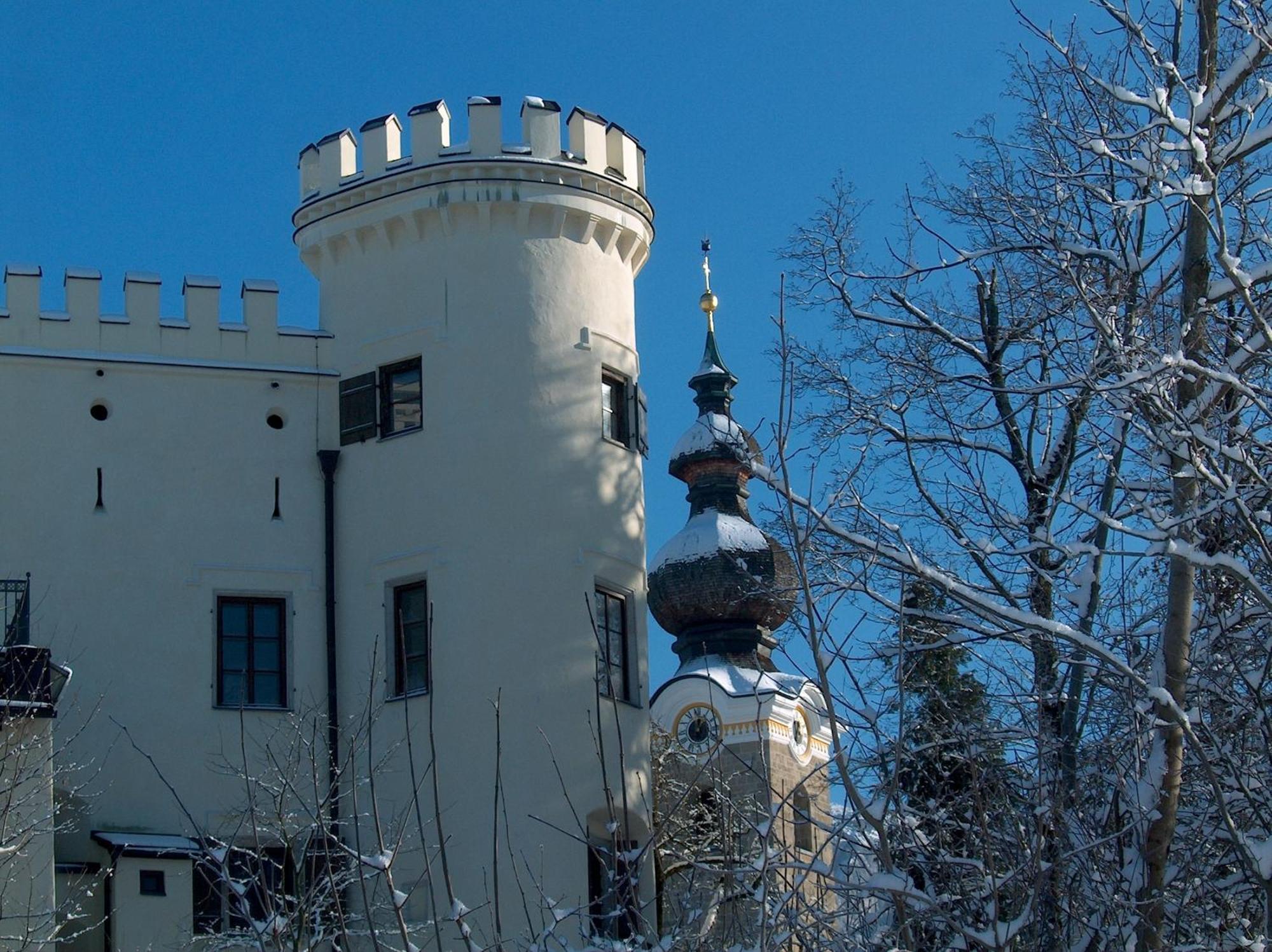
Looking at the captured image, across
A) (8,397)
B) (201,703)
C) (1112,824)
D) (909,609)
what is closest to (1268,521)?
(1112,824)

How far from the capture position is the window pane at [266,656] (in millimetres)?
21234

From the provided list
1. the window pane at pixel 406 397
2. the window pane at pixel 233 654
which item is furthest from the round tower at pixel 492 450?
the window pane at pixel 233 654

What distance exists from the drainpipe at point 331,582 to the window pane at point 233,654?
0.78m

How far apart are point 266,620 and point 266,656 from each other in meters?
0.35

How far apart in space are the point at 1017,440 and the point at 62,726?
9.09m

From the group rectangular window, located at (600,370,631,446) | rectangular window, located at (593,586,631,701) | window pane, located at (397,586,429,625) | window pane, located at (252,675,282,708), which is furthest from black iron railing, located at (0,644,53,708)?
rectangular window, located at (600,370,631,446)

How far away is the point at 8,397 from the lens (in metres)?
21.1

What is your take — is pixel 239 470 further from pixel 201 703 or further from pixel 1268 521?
pixel 1268 521

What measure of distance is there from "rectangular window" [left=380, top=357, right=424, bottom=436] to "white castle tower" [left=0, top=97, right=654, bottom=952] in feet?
0.09

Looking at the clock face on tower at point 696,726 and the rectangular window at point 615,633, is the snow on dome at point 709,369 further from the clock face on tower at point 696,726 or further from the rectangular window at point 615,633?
the rectangular window at point 615,633

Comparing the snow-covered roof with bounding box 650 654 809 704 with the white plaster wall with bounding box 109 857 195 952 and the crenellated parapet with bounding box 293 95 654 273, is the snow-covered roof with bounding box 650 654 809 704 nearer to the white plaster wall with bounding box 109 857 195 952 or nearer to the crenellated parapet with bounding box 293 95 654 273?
the crenellated parapet with bounding box 293 95 654 273

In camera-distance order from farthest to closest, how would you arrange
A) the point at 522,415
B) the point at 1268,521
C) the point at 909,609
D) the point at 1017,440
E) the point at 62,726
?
the point at 522,415 < the point at 62,726 < the point at 1017,440 < the point at 909,609 < the point at 1268,521

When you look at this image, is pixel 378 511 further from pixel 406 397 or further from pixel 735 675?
pixel 735 675

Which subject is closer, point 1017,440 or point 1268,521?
point 1268,521
